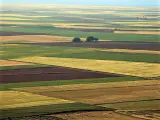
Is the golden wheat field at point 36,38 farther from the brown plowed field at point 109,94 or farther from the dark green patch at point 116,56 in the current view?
the brown plowed field at point 109,94

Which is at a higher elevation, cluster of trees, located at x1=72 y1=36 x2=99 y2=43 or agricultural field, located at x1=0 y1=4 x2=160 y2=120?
cluster of trees, located at x1=72 y1=36 x2=99 y2=43

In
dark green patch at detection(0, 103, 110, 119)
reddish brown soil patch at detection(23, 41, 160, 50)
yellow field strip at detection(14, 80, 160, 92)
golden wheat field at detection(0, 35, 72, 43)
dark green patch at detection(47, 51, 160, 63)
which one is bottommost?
dark green patch at detection(0, 103, 110, 119)

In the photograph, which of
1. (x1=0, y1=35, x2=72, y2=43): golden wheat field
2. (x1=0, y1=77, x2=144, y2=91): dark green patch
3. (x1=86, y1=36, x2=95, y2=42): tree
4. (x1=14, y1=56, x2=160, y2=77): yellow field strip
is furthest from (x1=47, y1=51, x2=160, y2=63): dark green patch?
(x1=0, y1=35, x2=72, y2=43): golden wheat field

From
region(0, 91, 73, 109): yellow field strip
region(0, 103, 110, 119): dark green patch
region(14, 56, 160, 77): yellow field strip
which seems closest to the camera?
region(0, 103, 110, 119): dark green patch

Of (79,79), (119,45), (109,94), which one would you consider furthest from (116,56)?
(109,94)

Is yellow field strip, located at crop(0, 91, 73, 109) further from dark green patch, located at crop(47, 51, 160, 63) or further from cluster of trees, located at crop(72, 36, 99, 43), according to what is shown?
cluster of trees, located at crop(72, 36, 99, 43)

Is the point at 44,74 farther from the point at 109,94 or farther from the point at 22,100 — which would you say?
the point at 22,100
